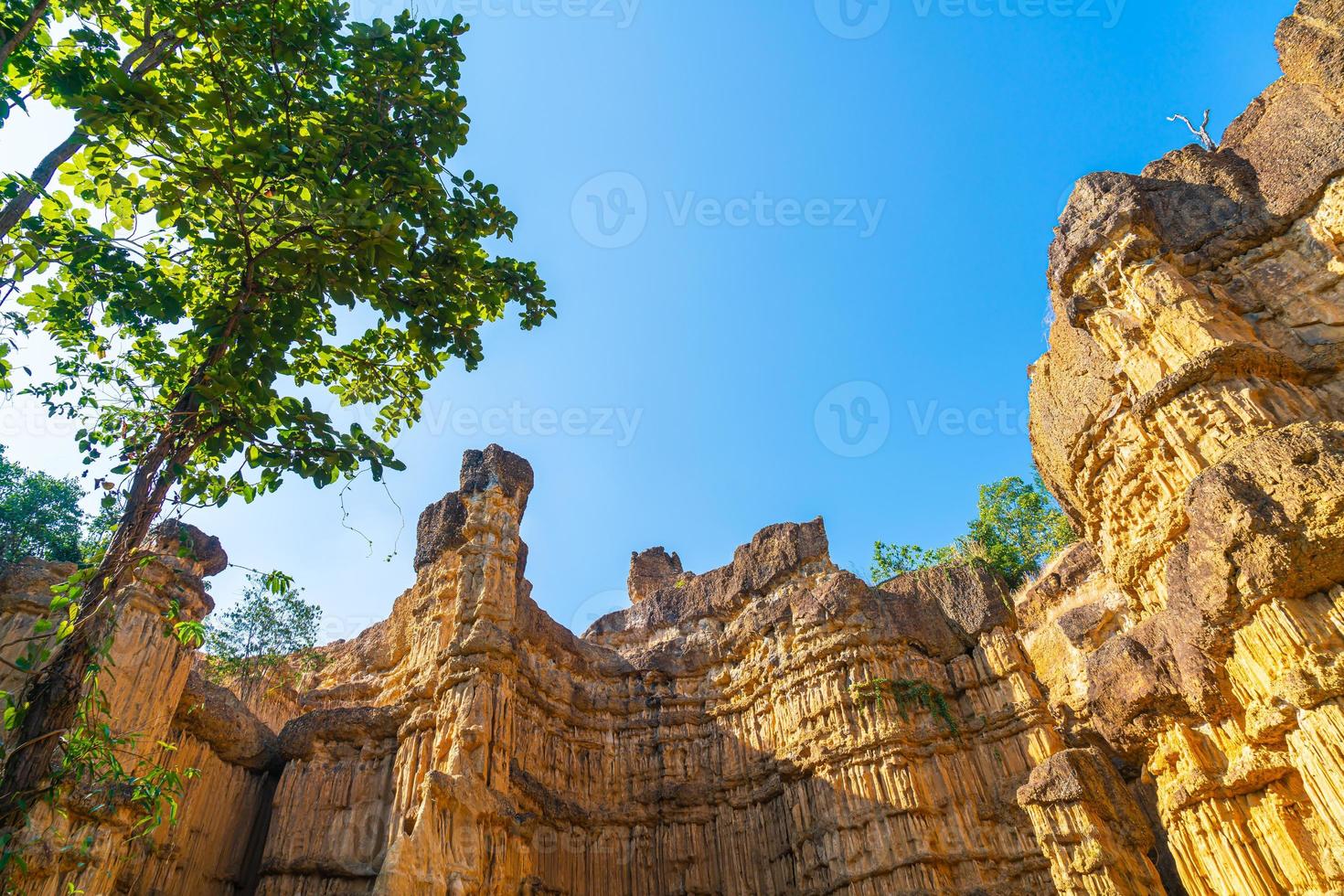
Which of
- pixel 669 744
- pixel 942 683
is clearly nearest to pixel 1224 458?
pixel 942 683

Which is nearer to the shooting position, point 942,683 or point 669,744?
point 942,683

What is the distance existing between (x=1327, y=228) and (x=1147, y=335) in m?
3.21

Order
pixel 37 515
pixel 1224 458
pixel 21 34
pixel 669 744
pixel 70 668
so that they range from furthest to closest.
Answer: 1. pixel 37 515
2. pixel 669 744
3. pixel 1224 458
4. pixel 21 34
5. pixel 70 668

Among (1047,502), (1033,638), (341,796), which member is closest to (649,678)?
(341,796)

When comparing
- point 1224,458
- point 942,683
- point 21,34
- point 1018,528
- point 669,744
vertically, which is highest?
point 1018,528

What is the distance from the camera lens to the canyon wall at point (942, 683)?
9.98m

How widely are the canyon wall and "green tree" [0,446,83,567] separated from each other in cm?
1037

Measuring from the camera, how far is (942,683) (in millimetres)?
25094

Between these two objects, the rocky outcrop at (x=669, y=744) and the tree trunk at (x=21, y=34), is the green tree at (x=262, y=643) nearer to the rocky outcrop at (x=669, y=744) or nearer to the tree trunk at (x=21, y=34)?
the rocky outcrop at (x=669, y=744)

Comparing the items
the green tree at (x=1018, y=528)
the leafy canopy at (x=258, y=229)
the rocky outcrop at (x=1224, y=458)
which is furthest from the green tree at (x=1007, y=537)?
the leafy canopy at (x=258, y=229)

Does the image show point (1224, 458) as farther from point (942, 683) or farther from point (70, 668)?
point (942, 683)

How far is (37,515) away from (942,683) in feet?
111

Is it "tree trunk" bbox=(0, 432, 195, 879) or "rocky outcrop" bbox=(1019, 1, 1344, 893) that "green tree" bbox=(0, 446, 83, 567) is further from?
"rocky outcrop" bbox=(1019, 1, 1344, 893)

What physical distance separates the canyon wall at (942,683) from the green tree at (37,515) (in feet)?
34.0
